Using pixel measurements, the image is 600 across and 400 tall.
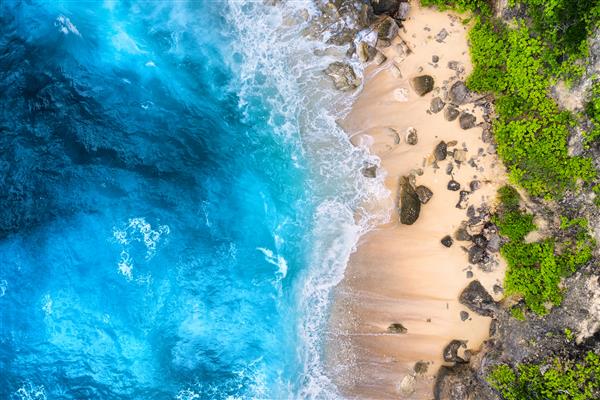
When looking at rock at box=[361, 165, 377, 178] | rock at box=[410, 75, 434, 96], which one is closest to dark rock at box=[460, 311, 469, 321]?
rock at box=[361, 165, 377, 178]

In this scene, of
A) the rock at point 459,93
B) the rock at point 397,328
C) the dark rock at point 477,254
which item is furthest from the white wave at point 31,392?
the rock at point 459,93

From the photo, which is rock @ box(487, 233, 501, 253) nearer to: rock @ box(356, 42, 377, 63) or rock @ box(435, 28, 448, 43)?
rock @ box(435, 28, 448, 43)

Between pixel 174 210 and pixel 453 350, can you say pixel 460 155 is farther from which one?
pixel 174 210

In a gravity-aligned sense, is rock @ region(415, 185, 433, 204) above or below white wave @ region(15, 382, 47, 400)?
above

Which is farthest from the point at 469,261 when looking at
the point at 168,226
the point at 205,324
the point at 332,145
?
the point at 168,226

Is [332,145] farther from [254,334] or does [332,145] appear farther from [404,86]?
[254,334]

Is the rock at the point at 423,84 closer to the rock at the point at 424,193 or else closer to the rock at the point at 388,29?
the rock at the point at 388,29
